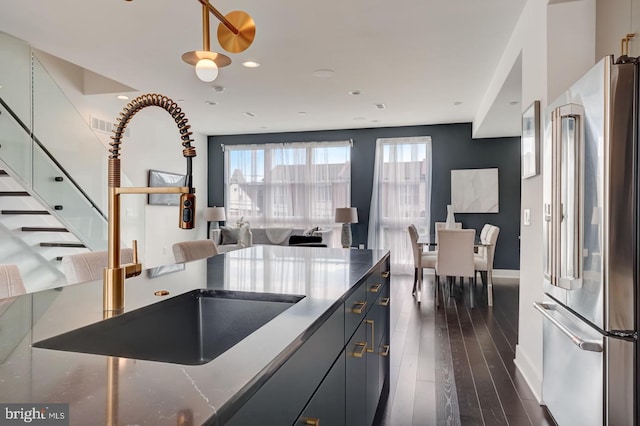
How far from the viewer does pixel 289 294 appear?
1.27 m

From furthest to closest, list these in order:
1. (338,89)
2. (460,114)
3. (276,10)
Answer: (460,114) → (338,89) → (276,10)

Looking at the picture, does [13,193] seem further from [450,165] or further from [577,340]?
[450,165]

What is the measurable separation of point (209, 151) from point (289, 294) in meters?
7.85

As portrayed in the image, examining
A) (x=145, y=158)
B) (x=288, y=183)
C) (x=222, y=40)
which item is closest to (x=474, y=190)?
(x=288, y=183)

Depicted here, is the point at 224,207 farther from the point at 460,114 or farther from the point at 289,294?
the point at 289,294

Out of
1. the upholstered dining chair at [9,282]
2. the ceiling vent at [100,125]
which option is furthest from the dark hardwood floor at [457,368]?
the ceiling vent at [100,125]

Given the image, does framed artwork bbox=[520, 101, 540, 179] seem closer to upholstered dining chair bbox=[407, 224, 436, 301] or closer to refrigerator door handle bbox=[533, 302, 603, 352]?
refrigerator door handle bbox=[533, 302, 603, 352]

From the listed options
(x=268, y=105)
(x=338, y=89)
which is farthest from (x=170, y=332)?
(x=268, y=105)

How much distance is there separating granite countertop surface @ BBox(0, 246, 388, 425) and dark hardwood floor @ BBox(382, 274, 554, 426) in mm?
1481

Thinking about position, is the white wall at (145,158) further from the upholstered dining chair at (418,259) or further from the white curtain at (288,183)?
the upholstered dining chair at (418,259)

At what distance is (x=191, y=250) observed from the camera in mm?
2801

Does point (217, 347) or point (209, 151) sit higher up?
point (209, 151)

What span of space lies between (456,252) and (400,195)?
8.56 feet

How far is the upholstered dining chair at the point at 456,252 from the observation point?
503 centimetres
